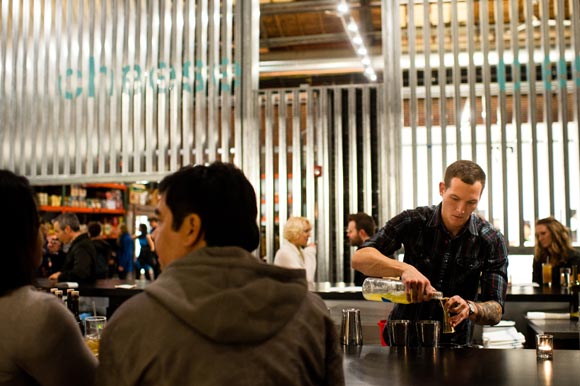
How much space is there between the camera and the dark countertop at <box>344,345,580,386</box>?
186cm

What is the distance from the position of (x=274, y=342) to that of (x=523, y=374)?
106 cm

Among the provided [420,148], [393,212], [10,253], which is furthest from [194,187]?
[420,148]

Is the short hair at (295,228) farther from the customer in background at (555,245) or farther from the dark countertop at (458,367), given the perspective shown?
the dark countertop at (458,367)

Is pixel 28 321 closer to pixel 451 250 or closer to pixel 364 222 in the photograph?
pixel 451 250

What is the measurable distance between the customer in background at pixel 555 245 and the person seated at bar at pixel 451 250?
9.17 ft

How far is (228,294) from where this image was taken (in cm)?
121

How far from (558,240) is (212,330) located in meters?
4.72

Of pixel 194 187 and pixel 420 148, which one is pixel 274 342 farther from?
pixel 420 148

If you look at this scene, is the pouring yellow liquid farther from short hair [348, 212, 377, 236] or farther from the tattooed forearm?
short hair [348, 212, 377, 236]

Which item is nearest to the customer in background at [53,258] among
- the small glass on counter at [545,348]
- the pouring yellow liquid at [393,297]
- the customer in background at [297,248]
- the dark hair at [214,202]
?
the customer in background at [297,248]

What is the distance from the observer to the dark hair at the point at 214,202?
1.31 m

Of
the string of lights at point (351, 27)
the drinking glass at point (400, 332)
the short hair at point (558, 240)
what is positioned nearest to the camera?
the drinking glass at point (400, 332)

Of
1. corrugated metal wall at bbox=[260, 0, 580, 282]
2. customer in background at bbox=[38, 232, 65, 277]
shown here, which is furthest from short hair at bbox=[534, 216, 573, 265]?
customer in background at bbox=[38, 232, 65, 277]

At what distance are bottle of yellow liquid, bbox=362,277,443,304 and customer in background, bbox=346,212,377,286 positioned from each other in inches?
114
